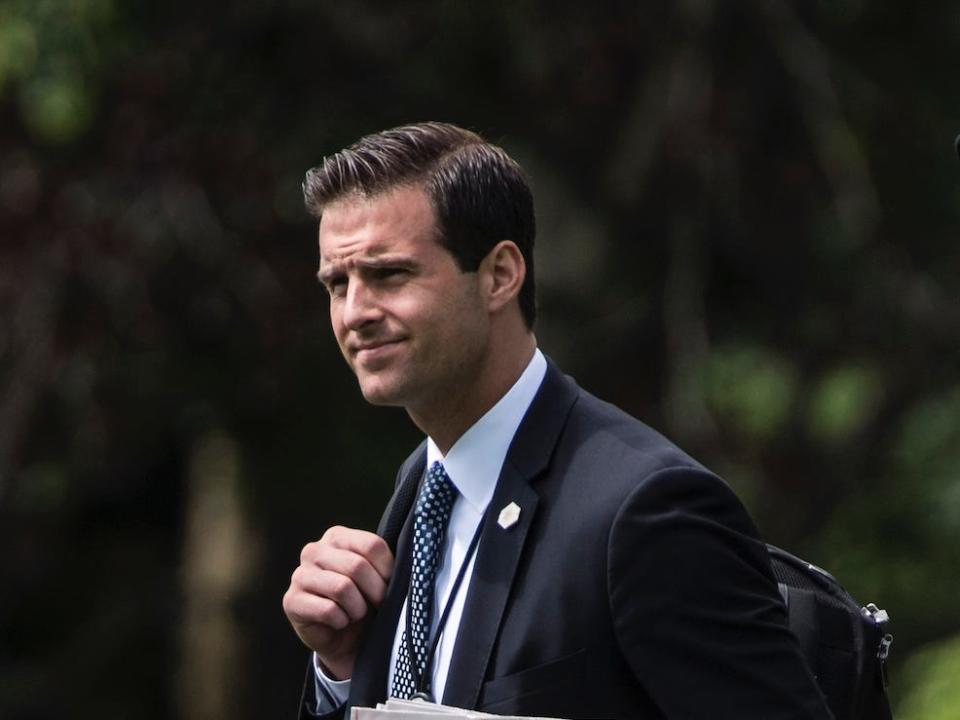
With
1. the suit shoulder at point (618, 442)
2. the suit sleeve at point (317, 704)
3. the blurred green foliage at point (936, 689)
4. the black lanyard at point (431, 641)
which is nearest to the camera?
the suit shoulder at point (618, 442)

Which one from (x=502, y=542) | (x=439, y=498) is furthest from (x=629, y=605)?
(x=439, y=498)

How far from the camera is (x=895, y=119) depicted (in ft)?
30.1

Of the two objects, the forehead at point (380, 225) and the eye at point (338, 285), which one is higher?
the forehead at point (380, 225)

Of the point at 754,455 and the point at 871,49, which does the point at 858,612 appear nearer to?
the point at 754,455

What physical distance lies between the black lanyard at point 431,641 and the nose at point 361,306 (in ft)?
1.06

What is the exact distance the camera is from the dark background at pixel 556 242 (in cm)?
845

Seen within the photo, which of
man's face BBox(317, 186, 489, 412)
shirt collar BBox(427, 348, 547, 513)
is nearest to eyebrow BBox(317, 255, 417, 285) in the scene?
man's face BBox(317, 186, 489, 412)

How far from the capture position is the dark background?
8.45m

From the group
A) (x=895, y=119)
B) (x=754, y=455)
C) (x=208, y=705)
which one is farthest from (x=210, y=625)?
(x=895, y=119)

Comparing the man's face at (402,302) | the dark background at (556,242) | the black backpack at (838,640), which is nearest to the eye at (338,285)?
the man's face at (402,302)

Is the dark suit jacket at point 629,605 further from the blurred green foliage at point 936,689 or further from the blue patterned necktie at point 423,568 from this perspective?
the blurred green foliage at point 936,689

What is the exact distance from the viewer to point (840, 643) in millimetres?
2896

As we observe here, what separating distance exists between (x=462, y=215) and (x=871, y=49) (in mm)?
6634

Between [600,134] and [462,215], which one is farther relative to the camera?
[600,134]
